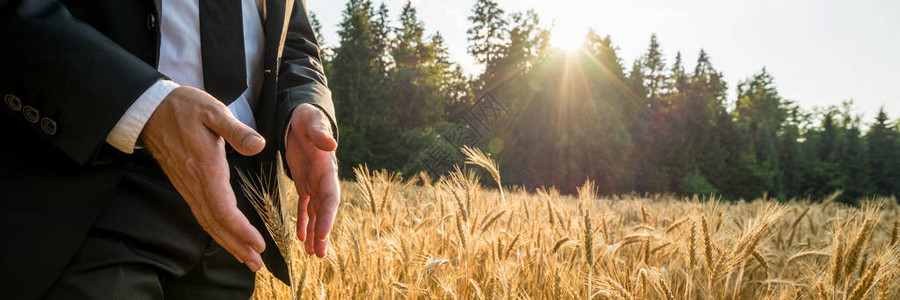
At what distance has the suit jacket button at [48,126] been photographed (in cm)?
74

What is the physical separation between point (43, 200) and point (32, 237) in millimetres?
69

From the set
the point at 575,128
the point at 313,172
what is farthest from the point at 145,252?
the point at 575,128

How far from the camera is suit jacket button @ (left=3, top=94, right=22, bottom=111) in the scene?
74 centimetres

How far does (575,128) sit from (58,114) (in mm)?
19617

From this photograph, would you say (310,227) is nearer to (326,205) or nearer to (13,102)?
(326,205)

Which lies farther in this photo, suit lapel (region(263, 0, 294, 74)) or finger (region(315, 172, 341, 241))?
suit lapel (region(263, 0, 294, 74))

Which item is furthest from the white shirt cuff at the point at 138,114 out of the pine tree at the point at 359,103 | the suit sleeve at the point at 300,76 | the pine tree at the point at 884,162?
the pine tree at the point at 884,162

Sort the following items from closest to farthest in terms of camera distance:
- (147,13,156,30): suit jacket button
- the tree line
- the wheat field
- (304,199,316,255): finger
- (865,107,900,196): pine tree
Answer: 1. (147,13,156,30): suit jacket button
2. (304,199,316,255): finger
3. the wheat field
4. the tree line
5. (865,107,900,196): pine tree

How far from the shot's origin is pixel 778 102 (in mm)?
36469

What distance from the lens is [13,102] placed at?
748 mm

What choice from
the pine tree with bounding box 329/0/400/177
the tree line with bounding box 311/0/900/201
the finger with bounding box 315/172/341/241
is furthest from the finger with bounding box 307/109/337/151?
the pine tree with bounding box 329/0/400/177

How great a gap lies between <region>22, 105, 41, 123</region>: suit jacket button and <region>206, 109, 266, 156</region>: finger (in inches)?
12.9

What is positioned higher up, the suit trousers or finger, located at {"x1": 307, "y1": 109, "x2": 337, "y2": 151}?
finger, located at {"x1": 307, "y1": 109, "x2": 337, "y2": 151}

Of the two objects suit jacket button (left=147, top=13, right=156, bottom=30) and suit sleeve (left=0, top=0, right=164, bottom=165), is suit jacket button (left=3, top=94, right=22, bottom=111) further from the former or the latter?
suit jacket button (left=147, top=13, right=156, bottom=30)
